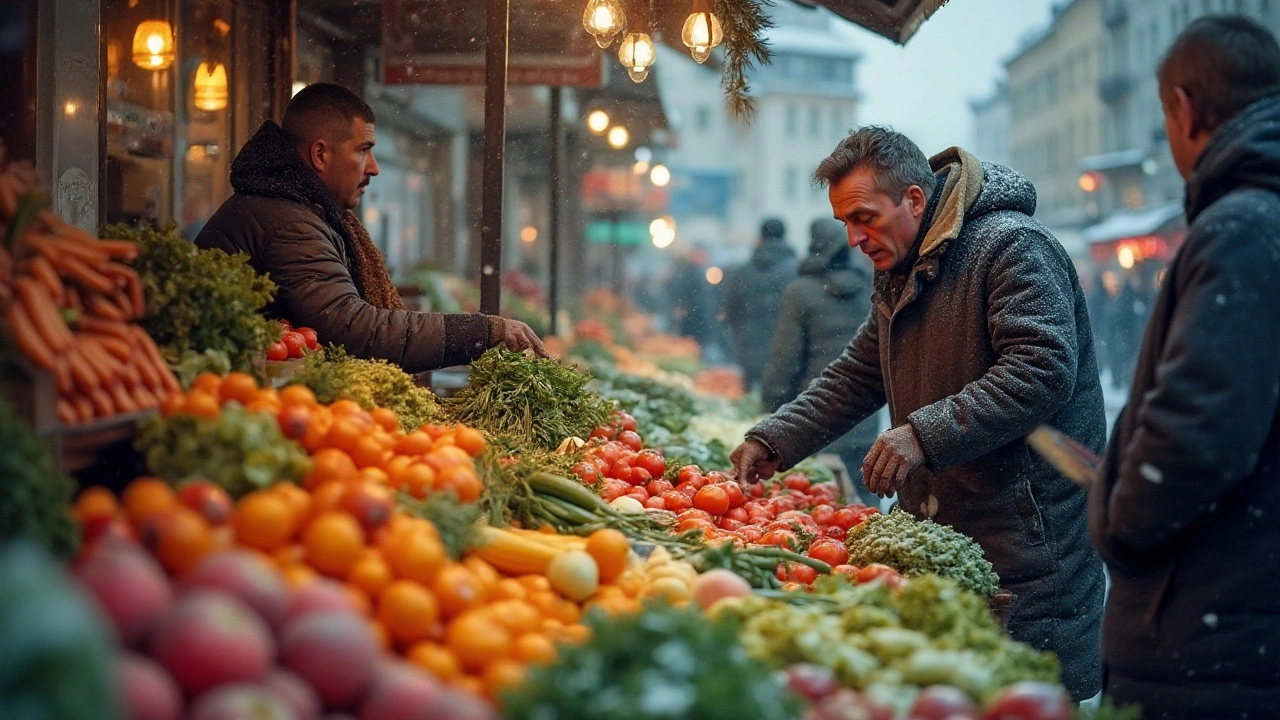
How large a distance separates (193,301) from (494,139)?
263 cm

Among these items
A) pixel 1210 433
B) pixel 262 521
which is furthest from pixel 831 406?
pixel 262 521

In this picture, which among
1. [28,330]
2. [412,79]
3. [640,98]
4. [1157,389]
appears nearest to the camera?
[28,330]

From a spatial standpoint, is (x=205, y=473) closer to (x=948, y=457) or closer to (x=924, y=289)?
(x=948, y=457)

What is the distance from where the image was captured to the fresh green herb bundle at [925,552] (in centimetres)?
345

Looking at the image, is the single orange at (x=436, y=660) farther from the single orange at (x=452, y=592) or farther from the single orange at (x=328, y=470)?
the single orange at (x=328, y=470)

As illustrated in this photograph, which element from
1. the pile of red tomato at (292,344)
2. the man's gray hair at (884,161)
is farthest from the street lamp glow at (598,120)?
the pile of red tomato at (292,344)

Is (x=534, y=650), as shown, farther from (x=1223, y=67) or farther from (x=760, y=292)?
(x=760, y=292)

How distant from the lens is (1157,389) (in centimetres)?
269

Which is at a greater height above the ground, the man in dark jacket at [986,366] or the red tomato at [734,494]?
the man in dark jacket at [986,366]

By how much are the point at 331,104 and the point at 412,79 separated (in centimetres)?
234

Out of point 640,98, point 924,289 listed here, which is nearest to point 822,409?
point 924,289

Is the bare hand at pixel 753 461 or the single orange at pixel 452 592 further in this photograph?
the bare hand at pixel 753 461

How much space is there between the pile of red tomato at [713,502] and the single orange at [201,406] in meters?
1.68

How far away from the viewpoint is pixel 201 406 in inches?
102
